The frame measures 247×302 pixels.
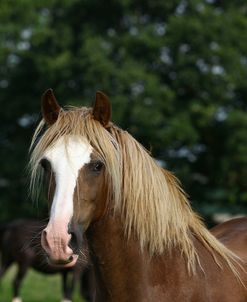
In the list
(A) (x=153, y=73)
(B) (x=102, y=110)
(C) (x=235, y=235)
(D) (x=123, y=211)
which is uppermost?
(B) (x=102, y=110)

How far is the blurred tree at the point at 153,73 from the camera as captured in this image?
18.4m

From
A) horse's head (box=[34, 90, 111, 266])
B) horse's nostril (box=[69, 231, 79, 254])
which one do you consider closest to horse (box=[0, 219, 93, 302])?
horse's head (box=[34, 90, 111, 266])

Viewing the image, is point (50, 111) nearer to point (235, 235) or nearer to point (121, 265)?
point (121, 265)

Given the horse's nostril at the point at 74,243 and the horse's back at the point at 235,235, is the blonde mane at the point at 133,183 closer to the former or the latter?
the horse's nostril at the point at 74,243

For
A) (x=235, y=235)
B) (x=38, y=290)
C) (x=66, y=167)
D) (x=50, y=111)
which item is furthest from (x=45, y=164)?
(x=38, y=290)

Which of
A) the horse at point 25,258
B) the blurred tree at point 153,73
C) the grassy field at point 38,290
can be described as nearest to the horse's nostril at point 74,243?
the horse at point 25,258

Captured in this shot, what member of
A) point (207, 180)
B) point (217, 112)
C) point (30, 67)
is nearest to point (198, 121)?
point (217, 112)

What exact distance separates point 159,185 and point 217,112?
51.7 ft

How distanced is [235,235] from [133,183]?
4.52ft

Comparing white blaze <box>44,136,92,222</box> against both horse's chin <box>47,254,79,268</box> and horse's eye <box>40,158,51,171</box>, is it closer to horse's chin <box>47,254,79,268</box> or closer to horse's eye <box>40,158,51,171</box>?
horse's eye <box>40,158,51,171</box>

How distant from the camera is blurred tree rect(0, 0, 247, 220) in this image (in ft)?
60.5

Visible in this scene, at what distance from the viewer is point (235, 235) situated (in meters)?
4.78

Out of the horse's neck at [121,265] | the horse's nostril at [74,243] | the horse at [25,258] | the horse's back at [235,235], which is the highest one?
the horse's nostril at [74,243]

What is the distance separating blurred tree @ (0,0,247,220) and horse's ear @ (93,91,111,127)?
14180 millimetres
